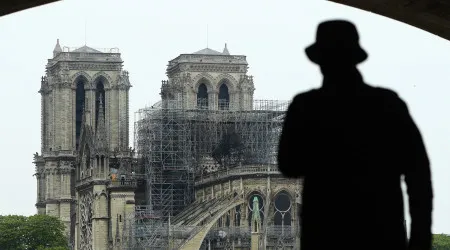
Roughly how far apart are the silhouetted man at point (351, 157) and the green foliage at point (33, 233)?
110 metres

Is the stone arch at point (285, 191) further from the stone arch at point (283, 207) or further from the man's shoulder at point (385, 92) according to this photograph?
the man's shoulder at point (385, 92)

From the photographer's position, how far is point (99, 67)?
116500 millimetres

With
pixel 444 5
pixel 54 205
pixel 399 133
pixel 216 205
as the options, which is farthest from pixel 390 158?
pixel 54 205

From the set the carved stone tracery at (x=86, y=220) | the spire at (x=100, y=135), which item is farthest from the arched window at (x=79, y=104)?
the carved stone tracery at (x=86, y=220)

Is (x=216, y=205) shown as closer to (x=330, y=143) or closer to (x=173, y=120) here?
(x=173, y=120)

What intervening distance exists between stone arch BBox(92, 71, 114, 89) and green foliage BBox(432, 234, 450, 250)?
→ 72.6 ft

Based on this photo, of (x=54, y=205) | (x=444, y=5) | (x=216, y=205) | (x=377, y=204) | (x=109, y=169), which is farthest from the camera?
(x=54, y=205)

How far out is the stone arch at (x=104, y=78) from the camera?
381ft

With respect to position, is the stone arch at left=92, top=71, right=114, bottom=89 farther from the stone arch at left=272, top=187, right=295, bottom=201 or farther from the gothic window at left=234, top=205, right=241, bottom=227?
the stone arch at left=272, top=187, right=295, bottom=201

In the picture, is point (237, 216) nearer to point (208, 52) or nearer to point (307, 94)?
point (208, 52)

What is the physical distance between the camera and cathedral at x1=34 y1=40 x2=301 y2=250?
102 meters

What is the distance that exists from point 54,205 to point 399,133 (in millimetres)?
117097

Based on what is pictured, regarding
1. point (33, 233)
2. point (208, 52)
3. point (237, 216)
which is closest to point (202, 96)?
point (208, 52)

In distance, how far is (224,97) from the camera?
11350cm
